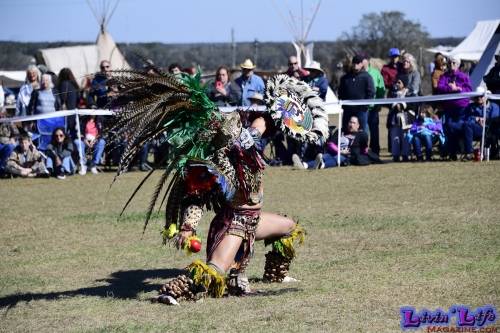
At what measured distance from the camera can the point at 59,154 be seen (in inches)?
650

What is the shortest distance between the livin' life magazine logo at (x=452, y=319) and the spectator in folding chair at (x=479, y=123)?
32.1 ft

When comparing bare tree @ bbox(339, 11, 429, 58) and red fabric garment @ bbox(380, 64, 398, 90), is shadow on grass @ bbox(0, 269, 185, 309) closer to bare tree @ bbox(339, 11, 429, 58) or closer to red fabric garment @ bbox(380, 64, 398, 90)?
red fabric garment @ bbox(380, 64, 398, 90)

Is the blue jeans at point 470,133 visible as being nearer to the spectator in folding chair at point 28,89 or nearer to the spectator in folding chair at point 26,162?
the spectator in folding chair at point 26,162

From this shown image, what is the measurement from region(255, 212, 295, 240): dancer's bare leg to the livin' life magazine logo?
4.66ft

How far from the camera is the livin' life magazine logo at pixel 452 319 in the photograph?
5.96m

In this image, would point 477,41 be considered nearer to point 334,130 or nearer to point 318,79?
point 318,79

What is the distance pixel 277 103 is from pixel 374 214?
433 centimetres

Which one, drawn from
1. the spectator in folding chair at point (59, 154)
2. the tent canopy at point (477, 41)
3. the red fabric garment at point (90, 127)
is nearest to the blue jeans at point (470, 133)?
the red fabric garment at point (90, 127)

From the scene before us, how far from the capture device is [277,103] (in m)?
7.14

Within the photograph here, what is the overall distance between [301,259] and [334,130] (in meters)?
7.89


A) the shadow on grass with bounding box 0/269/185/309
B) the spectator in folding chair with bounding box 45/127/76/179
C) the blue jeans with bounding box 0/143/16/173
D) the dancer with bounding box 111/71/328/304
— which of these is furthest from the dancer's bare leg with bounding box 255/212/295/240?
the blue jeans with bounding box 0/143/16/173

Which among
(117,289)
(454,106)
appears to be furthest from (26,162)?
(117,289)

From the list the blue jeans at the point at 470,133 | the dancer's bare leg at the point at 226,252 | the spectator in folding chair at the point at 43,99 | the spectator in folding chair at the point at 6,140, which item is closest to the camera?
the dancer's bare leg at the point at 226,252

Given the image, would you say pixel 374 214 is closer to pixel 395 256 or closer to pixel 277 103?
pixel 395 256
